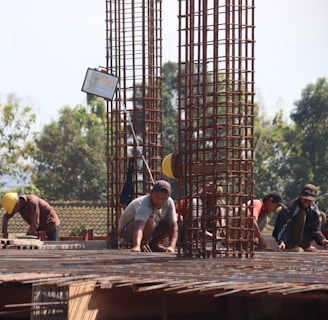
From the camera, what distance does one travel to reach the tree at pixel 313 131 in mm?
50156

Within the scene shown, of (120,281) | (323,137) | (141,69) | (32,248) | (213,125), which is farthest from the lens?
(323,137)

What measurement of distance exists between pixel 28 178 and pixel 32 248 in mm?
40004

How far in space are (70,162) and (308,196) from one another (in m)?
37.5

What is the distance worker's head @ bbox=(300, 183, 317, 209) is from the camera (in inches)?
699

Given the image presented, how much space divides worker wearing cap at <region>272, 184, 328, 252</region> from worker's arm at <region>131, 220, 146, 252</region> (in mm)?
2868

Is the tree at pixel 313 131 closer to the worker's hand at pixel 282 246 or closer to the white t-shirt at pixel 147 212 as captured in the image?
the worker's hand at pixel 282 246

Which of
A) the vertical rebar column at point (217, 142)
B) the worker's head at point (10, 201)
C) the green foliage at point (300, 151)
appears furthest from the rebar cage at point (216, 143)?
the green foliage at point (300, 151)

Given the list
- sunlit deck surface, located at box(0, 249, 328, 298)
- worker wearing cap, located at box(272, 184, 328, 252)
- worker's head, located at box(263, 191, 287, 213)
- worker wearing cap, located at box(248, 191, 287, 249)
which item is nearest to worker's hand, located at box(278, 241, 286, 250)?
worker wearing cap, located at box(272, 184, 328, 252)

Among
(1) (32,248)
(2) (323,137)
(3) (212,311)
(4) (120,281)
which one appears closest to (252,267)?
(3) (212,311)

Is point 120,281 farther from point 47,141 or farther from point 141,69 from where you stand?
point 47,141

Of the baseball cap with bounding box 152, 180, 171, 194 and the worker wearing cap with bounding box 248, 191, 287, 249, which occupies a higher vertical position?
the baseball cap with bounding box 152, 180, 171, 194

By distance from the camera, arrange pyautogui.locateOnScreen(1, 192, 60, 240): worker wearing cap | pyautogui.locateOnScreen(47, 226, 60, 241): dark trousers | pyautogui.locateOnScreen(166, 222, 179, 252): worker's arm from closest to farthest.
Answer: pyautogui.locateOnScreen(166, 222, 179, 252): worker's arm < pyautogui.locateOnScreen(1, 192, 60, 240): worker wearing cap < pyautogui.locateOnScreen(47, 226, 60, 241): dark trousers

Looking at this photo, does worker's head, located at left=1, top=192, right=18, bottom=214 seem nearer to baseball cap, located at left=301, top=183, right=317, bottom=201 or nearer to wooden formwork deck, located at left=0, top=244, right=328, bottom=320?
baseball cap, located at left=301, top=183, right=317, bottom=201

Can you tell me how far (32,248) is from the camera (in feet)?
60.6
